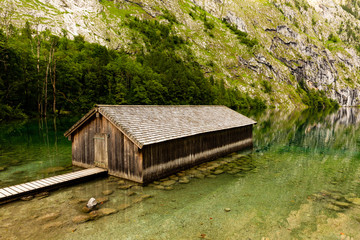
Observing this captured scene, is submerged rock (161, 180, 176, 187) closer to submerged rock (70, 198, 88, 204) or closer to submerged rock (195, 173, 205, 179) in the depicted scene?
submerged rock (195, 173, 205, 179)

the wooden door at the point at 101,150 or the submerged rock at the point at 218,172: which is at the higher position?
the wooden door at the point at 101,150

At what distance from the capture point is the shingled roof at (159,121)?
14.9 m

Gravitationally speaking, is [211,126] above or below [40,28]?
below

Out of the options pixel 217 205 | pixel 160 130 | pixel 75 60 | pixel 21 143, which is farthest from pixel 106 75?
pixel 217 205

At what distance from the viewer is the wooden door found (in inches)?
633

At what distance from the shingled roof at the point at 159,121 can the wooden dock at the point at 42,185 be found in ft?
12.9

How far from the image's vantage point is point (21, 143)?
27.5 m

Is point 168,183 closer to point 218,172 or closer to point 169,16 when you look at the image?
point 218,172

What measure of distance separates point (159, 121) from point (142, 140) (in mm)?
4095

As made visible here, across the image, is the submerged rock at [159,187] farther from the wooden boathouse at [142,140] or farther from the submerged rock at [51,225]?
the submerged rock at [51,225]

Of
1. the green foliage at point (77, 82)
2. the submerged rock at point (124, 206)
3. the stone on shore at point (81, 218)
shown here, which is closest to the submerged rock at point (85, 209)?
the stone on shore at point (81, 218)

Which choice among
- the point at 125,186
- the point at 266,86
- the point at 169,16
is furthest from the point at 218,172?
the point at 169,16

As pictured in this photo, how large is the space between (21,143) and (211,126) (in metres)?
23.8

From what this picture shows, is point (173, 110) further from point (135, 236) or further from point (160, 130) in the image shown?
point (135, 236)
